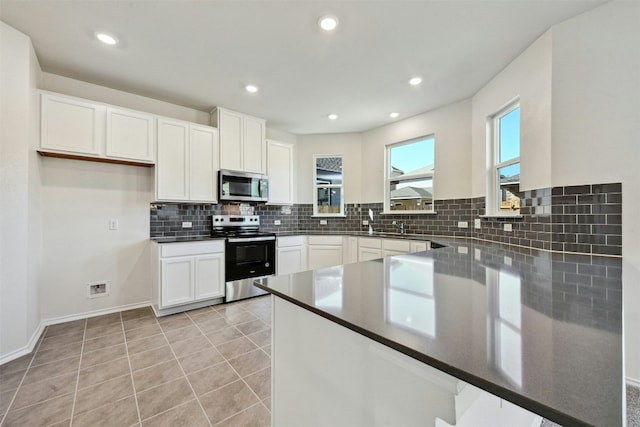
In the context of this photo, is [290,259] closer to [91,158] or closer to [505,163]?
[91,158]

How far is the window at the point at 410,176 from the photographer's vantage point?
3.80 m

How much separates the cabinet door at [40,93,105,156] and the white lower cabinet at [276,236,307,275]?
244 centimetres

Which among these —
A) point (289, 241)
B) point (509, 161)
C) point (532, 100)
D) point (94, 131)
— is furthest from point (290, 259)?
point (532, 100)

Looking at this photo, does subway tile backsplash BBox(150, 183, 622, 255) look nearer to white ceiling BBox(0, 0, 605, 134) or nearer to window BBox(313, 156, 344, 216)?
window BBox(313, 156, 344, 216)

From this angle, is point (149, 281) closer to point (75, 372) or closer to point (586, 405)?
point (75, 372)

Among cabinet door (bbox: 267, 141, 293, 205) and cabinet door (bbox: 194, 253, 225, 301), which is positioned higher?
cabinet door (bbox: 267, 141, 293, 205)

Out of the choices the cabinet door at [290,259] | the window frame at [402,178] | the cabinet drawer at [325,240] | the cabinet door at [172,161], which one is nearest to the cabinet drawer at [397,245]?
the window frame at [402,178]

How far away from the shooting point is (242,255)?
11.6 feet

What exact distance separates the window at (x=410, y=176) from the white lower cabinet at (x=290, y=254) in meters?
1.52

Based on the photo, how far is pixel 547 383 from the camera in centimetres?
42

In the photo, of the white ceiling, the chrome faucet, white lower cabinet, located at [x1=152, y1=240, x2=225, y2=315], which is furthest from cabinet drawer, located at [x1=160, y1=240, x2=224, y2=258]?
the chrome faucet

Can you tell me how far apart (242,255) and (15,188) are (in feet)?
7.03

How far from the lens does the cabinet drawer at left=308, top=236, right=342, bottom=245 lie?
423 centimetres

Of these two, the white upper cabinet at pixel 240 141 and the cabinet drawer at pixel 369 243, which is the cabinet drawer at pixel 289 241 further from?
the white upper cabinet at pixel 240 141
